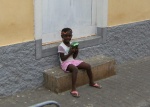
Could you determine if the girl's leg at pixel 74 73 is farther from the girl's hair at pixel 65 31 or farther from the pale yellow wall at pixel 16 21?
the pale yellow wall at pixel 16 21

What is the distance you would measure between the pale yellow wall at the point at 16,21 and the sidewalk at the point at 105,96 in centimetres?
86

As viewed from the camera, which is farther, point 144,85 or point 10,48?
point 144,85

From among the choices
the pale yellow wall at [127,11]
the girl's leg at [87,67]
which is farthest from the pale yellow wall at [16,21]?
the pale yellow wall at [127,11]

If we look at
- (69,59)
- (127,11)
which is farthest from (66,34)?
(127,11)

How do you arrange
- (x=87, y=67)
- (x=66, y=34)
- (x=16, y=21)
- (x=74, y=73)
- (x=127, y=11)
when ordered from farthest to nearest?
(x=127, y=11) < (x=87, y=67) < (x=66, y=34) < (x=74, y=73) < (x=16, y=21)

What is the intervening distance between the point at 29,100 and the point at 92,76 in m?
1.13

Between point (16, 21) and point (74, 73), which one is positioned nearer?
point (16, 21)

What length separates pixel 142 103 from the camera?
504 cm

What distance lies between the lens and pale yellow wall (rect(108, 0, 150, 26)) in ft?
21.2

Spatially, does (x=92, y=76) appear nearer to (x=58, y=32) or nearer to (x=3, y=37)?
(x=58, y=32)

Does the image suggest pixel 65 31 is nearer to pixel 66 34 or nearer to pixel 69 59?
pixel 66 34

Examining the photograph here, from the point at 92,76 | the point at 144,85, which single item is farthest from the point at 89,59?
the point at 144,85

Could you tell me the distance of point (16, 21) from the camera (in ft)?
16.4

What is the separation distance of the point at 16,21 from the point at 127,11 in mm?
2622
